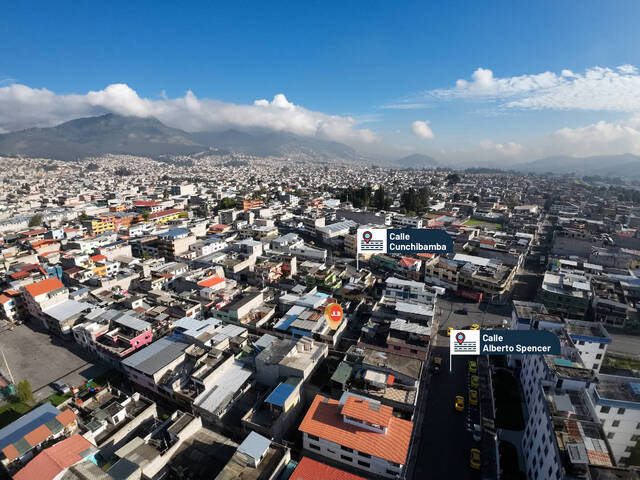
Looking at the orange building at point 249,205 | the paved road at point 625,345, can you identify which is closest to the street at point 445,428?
the paved road at point 625,345

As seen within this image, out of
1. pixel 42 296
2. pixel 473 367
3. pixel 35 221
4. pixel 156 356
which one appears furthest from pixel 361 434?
pixel 35 221

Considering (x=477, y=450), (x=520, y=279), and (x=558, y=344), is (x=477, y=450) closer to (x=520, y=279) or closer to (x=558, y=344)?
(x=558, y=344)

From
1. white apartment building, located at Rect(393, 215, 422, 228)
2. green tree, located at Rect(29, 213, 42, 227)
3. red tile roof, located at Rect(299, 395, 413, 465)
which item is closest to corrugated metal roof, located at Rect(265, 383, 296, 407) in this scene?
red tile roof, located at Rect(299, 395, 413, 465)

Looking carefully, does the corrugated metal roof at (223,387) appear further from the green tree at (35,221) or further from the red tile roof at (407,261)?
the green tree at (35,221)

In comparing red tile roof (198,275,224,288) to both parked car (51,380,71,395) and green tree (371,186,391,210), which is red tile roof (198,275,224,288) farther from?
green tree (371,186,391,210)

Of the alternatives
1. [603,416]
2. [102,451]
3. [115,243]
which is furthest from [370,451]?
[115,243]

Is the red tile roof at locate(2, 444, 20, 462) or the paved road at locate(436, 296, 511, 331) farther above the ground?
the red tile roof at locate(2, 444, 20, 462)
